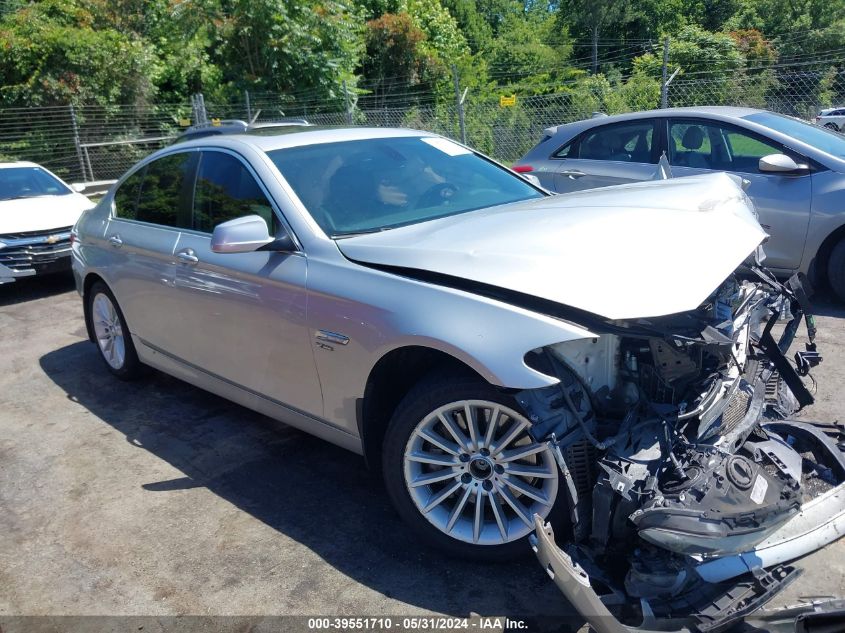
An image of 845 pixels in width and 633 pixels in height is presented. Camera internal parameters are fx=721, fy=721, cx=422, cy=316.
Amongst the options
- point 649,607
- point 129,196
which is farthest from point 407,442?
point 129,196

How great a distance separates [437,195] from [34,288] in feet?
22.9

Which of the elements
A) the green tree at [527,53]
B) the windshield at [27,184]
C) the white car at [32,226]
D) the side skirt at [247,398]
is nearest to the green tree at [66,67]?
the windshield at [27,184]

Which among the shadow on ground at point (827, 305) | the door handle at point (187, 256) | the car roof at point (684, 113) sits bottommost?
the shadow on ground at point (827, 305)

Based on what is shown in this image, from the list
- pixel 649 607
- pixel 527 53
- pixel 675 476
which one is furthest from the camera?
pixel 527 53

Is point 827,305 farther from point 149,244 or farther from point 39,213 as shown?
point 39,213

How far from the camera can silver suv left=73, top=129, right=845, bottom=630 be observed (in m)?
Answer: 2.37

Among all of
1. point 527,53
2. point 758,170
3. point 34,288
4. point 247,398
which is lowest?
point 34,288

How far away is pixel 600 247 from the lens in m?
2.74

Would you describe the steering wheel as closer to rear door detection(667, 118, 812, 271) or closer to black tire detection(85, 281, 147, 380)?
black tire detection(85, 281, 147, 380)

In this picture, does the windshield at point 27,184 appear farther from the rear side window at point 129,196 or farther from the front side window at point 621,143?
the front side window at point 621,143

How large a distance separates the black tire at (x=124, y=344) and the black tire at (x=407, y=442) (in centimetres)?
283

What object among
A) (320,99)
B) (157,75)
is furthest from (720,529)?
(157,75)

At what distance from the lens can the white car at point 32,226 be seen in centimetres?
797

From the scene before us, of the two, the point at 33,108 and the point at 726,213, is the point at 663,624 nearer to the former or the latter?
the point at 726,213
